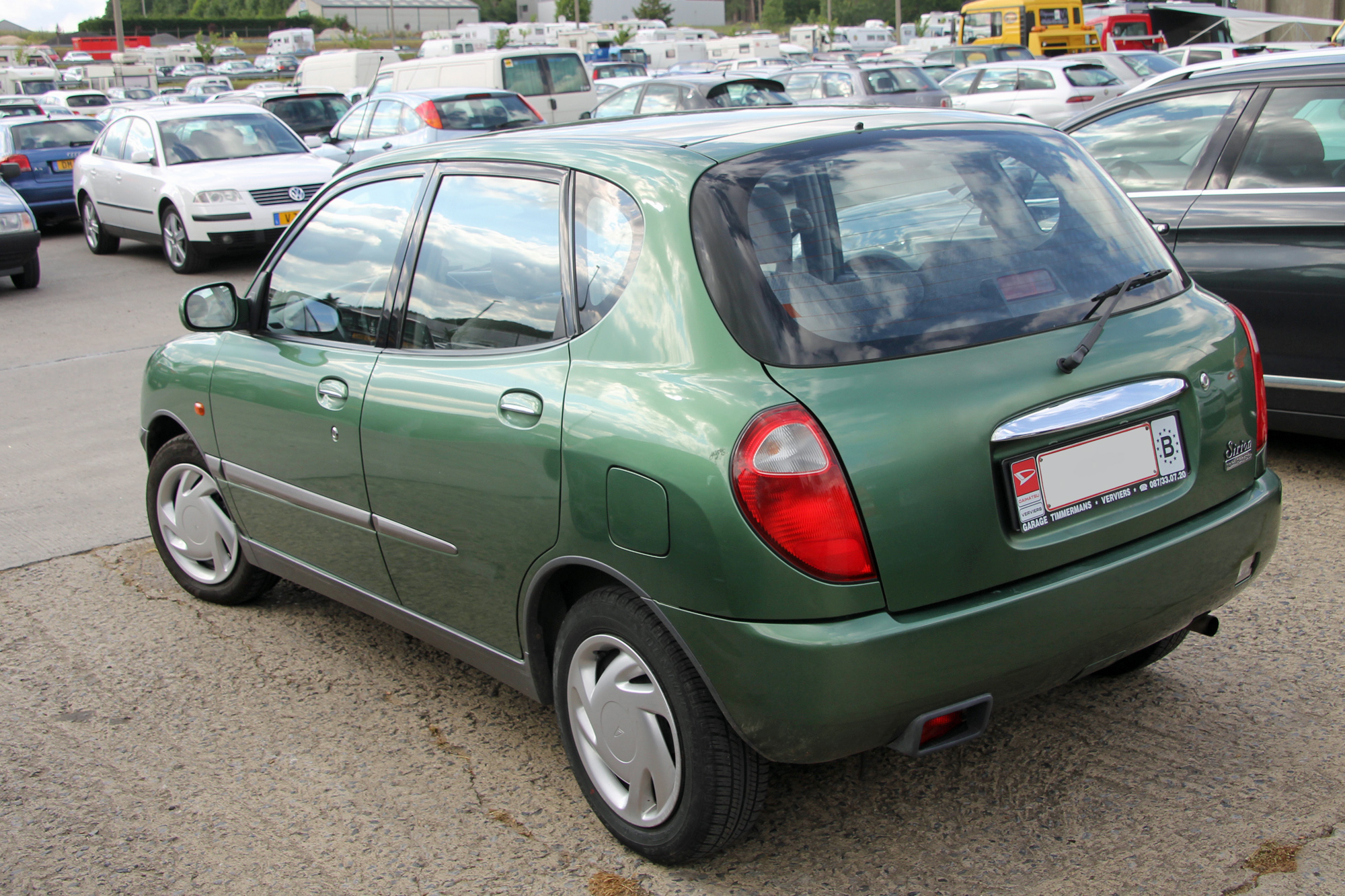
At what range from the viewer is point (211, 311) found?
3812mm

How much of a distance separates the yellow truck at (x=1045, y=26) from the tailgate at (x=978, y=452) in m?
32.5

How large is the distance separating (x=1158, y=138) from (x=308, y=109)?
16.3 meters

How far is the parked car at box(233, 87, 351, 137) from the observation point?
18922mm

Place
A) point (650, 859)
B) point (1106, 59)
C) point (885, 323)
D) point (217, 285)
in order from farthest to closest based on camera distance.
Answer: point (1106, 59)
point (217, 285)
point (650, 859)
point (885, 323)

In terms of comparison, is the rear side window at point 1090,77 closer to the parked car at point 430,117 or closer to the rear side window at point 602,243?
the parked car at point 430,117

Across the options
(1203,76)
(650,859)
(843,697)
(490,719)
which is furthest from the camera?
(1203,76)

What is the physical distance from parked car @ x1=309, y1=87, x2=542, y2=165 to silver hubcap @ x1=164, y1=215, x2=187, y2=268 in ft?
7.79

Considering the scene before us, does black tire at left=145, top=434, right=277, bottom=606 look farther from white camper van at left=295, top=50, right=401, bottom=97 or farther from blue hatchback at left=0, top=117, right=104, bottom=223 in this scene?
white camper van at left=295, top=50, right=401, bottom=97

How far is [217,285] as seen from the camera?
3.93 m

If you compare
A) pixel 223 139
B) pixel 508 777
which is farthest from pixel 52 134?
pixel 508 777

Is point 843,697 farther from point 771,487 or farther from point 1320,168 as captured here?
point 1320,168

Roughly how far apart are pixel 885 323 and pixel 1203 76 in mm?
3990

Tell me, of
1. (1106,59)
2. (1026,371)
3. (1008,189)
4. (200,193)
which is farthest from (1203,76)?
(1106,59)

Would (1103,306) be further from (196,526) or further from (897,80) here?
(897,80)
